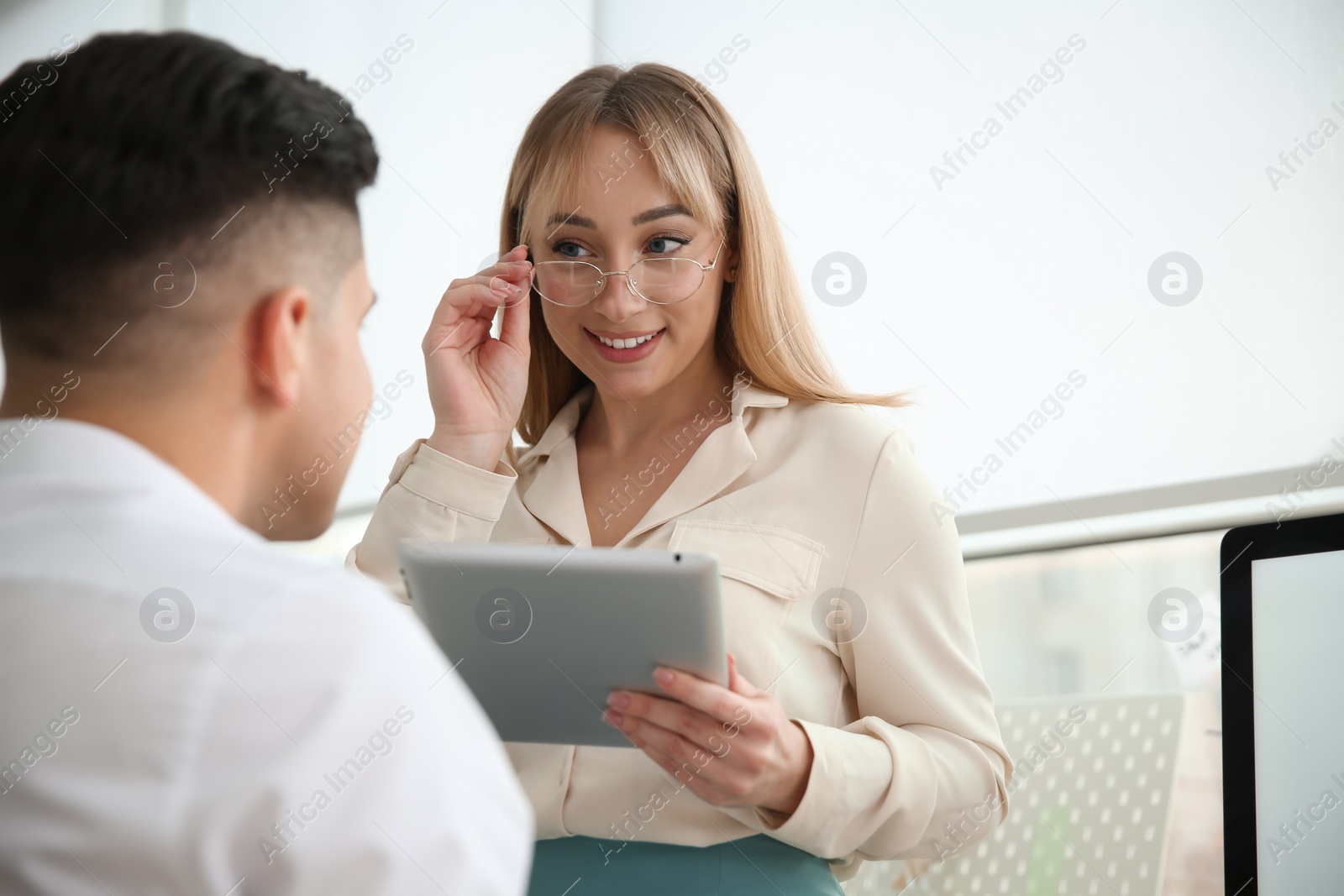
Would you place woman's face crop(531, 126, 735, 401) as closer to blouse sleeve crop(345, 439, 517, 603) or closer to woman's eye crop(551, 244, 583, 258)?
woman's eye crop(551, 244, 583, 258)

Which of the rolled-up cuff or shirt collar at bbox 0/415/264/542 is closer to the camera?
shirt collar at bbox 0/415/264/542

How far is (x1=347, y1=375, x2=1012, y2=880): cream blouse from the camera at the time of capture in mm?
1396

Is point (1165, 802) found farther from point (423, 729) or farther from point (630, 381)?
point (423, 729)

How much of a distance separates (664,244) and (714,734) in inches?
31.5

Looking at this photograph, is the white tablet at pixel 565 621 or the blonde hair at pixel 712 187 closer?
the white tablet at pixel 565 621

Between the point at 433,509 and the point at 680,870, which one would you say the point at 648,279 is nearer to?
the point at 433,509

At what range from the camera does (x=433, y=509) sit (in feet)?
5.46

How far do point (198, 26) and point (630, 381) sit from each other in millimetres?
2880

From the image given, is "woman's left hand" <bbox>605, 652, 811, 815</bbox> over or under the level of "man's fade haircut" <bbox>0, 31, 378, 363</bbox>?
under

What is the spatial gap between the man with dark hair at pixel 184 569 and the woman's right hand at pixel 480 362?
83 centimetres

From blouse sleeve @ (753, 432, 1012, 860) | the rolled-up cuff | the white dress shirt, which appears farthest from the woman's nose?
the white dress shirt

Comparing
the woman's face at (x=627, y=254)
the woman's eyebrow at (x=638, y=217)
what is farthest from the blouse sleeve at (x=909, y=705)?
the woman's eyebrow at (x=638, y=217)

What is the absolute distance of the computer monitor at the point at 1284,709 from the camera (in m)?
1.24

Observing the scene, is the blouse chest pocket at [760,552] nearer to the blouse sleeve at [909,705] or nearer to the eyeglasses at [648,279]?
the blouse sleeve at [909,705]
